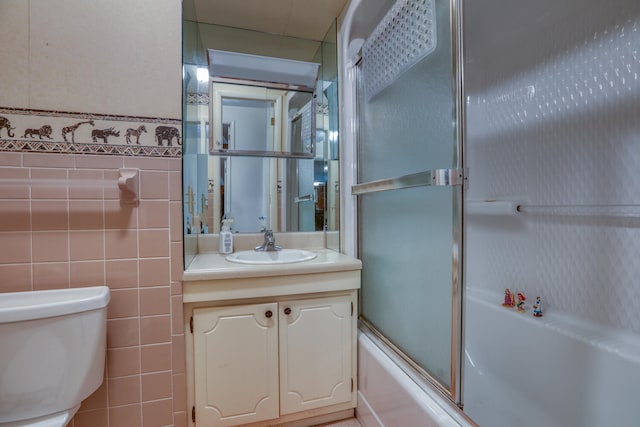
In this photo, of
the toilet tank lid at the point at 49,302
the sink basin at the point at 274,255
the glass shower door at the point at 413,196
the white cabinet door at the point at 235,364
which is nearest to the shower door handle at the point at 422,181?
the glass shower door at the point at 413,196

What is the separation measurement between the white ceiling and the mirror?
1.8 inches

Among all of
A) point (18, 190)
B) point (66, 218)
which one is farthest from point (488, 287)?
point (18, 190)

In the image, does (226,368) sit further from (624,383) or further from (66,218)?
(624,383)

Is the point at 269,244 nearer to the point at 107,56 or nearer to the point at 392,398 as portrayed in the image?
the point at 392,398

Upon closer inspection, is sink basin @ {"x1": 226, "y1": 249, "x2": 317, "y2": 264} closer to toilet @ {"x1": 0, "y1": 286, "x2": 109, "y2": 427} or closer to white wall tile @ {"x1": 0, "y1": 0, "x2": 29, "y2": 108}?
toilet @ {"x1": 0, "y1": 286, "x2": 109, "y2": 427}

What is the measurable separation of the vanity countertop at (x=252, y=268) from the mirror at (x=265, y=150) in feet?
0.93

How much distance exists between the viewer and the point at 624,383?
3.49 ft

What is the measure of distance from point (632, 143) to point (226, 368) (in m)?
1.92

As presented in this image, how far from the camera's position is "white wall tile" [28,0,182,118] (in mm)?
1080

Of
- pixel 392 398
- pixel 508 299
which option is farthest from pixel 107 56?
pixel 508 299

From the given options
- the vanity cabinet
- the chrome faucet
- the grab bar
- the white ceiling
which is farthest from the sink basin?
the white ceiling

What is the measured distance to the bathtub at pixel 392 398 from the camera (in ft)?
3.07

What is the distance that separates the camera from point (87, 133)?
112cm

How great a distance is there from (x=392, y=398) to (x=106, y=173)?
4.71ft
